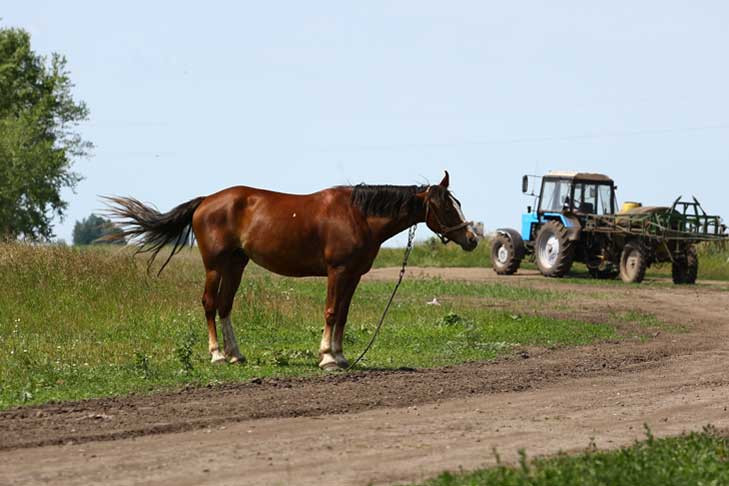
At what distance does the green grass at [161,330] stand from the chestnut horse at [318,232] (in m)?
0.66

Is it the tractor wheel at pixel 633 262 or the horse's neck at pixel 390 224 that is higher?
the horse's neck at pixel 390 224

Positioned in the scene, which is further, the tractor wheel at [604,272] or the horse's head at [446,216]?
the tractor wheel at [604,272]

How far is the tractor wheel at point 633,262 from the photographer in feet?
117

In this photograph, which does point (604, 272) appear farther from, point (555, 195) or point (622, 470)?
point (622, 470)

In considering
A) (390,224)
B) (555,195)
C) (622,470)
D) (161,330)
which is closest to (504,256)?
(555,195)

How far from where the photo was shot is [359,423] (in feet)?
38.2

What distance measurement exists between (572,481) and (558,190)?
100ft

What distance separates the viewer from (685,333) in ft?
74.3

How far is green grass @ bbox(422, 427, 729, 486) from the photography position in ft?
28.4

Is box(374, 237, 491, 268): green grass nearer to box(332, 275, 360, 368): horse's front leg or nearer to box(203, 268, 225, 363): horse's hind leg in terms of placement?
box(203, 268, 225, 363): horse's hind leg

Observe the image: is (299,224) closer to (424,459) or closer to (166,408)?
(166,408)

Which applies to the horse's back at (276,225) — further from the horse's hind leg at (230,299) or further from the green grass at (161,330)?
the green grass at (161,330)

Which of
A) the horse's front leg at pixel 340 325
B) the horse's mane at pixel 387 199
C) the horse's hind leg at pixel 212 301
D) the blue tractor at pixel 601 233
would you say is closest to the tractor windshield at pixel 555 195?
the blue tractor at pixel 601 233

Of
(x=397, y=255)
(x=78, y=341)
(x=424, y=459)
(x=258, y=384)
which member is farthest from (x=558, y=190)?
(x=424, y=459)
